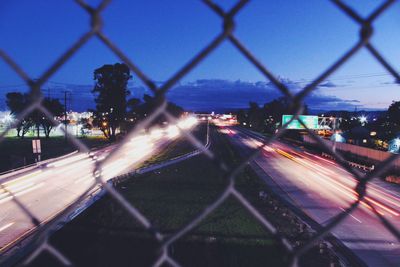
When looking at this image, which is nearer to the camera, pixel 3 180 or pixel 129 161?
pixel 3 180

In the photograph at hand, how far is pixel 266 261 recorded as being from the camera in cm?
1300

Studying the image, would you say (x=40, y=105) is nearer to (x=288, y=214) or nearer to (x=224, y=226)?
(x=224, y=226)

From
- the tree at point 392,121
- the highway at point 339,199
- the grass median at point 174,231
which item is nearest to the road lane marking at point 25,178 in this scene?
the grass median at point 174,231

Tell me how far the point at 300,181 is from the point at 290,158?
14.6 metres

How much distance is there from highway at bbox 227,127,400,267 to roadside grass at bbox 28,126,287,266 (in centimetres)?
400

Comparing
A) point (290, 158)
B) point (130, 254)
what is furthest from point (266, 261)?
point (290, 158)

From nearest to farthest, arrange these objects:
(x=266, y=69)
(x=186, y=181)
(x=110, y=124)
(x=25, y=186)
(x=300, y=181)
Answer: (x=266, y=69)
(x=25, y=186)
(x=186, y=181)
(x=300, y=181)
(x=110, y=124)

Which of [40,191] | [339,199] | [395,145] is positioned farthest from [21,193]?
[395,145]

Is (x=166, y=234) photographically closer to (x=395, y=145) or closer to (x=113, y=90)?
(x=113, y=90)

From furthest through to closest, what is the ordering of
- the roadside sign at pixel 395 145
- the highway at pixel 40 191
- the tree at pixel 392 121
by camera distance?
the tree at pixel 392 121 → the roadside sign at pixel 395 145 → the highway at pixel 40 191

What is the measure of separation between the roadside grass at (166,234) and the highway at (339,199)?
4.00 m

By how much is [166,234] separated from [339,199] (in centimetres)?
1421

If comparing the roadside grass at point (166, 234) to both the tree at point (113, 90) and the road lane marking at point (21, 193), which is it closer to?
the road lane marking at point (21, 193)

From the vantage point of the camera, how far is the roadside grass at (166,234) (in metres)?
12.9
